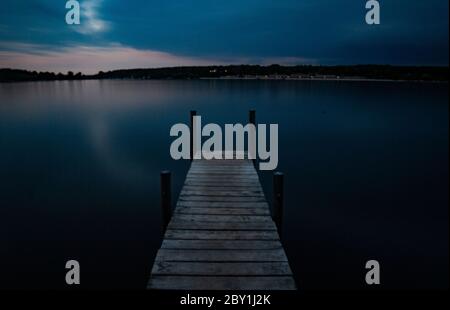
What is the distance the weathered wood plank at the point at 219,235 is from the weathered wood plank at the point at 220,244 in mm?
100

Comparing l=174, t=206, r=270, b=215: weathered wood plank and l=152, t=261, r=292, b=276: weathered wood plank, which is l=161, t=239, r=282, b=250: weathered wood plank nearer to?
l=152, t=261, r=292, b=276: weathered wood plank

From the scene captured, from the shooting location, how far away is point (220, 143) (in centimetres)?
1836

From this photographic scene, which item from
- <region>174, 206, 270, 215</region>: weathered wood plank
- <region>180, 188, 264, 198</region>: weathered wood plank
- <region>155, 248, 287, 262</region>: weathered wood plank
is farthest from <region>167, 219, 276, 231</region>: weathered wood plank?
<region>180, 188, 264, 198</region>: weathered wood plank

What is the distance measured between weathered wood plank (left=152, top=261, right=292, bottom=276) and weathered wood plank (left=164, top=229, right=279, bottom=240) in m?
0.74

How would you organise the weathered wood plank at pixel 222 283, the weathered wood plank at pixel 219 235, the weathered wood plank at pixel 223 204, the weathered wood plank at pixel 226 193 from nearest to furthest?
1. the weathered wood plank at pixel 222 283
2. the weathered wood plank at pixel 219 235
3. the weathered wood plank at pixel 223 204
4. the weathered wood plank at pixel 226 193

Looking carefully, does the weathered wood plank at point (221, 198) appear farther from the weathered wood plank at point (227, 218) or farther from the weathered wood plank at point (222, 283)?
the weathered wood plank at point (222, 283)

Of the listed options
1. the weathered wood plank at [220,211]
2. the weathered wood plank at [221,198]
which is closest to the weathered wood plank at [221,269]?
the weathered wood plank at [220,211]

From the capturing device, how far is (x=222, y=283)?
418cm

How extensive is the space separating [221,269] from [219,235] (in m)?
0.96

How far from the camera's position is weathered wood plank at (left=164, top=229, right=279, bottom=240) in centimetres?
530

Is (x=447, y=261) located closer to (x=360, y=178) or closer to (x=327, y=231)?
(x=327, y=231)

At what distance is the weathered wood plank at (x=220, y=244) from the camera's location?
499cm

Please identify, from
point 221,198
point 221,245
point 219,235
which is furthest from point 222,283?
point 221,198
